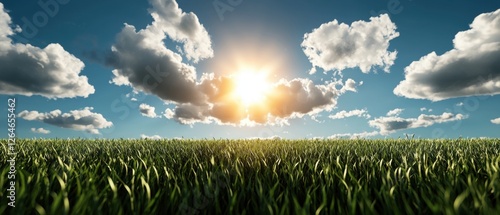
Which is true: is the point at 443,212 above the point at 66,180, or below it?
below

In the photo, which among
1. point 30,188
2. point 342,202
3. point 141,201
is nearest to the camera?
point 141,201

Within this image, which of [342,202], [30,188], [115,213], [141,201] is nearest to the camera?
[115,213]

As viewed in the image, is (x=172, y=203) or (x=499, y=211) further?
(x=172, y=203)

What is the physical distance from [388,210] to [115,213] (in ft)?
3.93

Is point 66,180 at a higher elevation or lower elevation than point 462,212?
higher

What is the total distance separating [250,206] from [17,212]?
1101 millimetres

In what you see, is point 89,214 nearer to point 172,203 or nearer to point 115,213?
point 115,213

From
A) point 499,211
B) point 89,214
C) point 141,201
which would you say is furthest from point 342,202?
point 89,214

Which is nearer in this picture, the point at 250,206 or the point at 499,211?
the point at 499,211

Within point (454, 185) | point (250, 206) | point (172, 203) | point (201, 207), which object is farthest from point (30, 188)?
point (454, 185)

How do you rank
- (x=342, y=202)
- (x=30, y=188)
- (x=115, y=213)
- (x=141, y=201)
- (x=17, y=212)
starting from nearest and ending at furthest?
1. (x=17, y=212)
2. (x=115, y=213)
3. (x=141, y=201)
4. (x=342, y=202)
5. (x=30, y=188)

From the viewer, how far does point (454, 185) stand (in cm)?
212

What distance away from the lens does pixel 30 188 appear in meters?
2.04

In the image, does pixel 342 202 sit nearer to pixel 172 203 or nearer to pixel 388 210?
pixel 388 210
